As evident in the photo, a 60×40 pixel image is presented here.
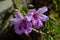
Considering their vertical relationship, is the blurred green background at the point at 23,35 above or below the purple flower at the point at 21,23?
below

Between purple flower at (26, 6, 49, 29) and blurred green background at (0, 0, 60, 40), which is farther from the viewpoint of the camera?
blurred green background at (0, 0, 60, 40)

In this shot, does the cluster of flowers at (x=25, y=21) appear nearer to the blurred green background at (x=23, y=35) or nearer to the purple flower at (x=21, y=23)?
the purple flower at (x=21, y=23)

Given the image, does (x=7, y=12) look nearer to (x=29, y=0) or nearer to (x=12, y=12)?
(x=12, y=12)

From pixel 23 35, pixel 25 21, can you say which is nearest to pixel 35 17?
pixel 25 21

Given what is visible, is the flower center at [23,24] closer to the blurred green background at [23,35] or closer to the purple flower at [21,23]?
the purple flower at [21,23]

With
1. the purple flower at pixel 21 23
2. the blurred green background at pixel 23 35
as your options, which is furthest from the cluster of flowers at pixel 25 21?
the blurred green background at pixel 23 35

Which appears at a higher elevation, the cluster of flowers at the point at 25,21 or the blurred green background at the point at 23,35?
the cluster of flowers at the point at 25,21

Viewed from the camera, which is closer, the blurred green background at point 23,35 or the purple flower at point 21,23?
the purple flower at point 21,23

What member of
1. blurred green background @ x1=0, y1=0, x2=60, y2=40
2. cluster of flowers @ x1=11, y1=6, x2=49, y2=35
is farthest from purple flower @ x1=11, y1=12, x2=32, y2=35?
blurred green background @ x1=0, y1=0, x2=60, y2=40

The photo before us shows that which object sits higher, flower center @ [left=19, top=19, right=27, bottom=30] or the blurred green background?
flower center @ [left=19, top=19, right=27, bottom=30]

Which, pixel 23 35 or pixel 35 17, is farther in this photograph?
pixel 23 35

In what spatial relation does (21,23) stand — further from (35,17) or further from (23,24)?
(35,17)

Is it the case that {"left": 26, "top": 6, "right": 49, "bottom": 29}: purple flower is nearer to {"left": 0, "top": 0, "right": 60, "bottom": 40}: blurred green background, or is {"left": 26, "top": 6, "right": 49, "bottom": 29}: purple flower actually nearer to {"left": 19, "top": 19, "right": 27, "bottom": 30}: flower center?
{"left": 19, "top": 19, "right": 27, "bottom": 30}: flower center
